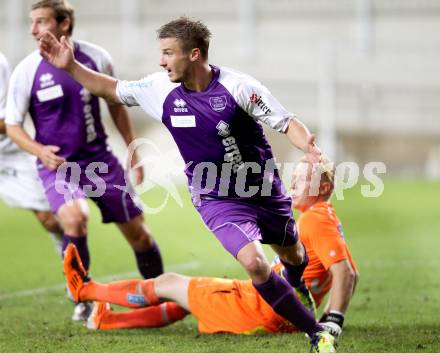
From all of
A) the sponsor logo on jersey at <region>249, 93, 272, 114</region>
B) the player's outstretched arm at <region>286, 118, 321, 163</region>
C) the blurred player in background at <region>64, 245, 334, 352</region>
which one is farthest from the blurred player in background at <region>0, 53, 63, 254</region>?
the player's outstretched arm at <region>286, 118, 321, 163</region>

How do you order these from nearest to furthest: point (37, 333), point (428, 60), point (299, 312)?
1. point (299, 312)
2. point (37, 333)
3. point (428, 60)

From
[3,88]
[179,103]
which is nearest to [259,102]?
[179,103]

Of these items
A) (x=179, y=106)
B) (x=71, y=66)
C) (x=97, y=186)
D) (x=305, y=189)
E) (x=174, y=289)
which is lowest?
(x=174, y=289)

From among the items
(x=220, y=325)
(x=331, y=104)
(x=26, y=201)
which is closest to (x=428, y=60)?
(x=331, y=104)

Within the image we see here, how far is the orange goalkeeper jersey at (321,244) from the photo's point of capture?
6090mm

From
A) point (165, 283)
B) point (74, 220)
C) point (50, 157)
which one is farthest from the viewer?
point (74, 220)

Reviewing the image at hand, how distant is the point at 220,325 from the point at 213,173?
1031 millimetres

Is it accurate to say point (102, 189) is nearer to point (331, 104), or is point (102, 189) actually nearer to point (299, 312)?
point (299, 312)

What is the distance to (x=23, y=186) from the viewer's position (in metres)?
8.43

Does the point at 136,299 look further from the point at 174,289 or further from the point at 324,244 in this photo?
the point at 324,244

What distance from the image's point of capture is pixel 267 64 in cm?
2305

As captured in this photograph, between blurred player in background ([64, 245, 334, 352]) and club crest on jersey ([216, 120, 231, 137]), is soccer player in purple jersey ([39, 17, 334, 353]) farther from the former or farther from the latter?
blurred player in background ([64, 245, 334, 352])

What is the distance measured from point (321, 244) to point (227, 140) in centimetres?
93

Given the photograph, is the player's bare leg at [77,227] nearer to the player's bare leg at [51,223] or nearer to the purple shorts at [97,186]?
the purple shorts at [97,186]
